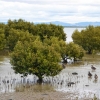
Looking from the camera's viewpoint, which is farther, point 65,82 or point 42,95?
point 65,82

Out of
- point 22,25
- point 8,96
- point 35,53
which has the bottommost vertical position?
point 8,96

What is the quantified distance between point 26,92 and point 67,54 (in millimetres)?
33144

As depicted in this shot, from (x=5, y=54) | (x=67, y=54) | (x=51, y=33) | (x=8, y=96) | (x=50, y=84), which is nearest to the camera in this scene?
(x=8, y=96)

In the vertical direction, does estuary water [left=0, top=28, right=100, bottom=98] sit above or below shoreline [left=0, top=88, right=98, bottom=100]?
above

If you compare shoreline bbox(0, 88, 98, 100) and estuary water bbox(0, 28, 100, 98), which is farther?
estuary water bbox(0, 28, 100, 98)

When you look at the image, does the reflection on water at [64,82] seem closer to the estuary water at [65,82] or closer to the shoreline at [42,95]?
the estuary water at [65,82]

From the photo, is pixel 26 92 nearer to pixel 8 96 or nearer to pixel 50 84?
pixel 8 96

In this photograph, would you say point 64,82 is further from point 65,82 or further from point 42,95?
point 42,95

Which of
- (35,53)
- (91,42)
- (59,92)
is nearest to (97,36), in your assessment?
(91,42)

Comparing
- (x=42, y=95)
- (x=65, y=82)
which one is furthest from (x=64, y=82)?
(x=42, y=95)

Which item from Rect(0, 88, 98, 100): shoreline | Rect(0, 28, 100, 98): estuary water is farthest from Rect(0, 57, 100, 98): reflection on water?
Rect(0, 88, 98, 100): shoreline

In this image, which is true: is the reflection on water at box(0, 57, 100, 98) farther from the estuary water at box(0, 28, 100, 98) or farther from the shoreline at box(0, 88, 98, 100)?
the shoreline at box(0, 88, 98, 100)

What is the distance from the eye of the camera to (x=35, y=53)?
4653 cm

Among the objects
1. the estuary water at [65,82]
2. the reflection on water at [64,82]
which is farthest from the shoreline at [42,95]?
the reflection on water at [64,82]
